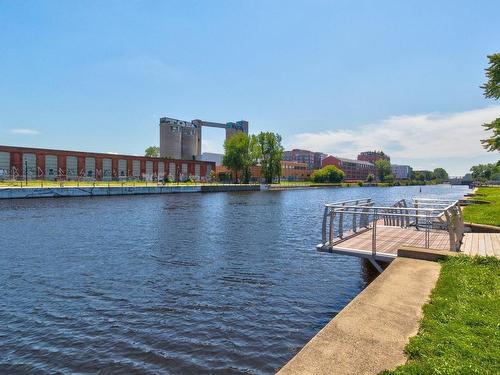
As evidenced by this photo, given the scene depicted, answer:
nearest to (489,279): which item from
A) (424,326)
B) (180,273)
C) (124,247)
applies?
(424,326)

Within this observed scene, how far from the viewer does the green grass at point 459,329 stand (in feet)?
13.2

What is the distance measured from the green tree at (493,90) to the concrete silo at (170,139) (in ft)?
413

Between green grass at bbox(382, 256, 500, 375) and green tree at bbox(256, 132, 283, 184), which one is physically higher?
green tree at bbox(256, 132, 283, 184)

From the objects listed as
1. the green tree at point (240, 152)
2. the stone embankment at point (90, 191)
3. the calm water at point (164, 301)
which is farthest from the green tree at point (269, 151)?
the calm water at point (164, 301)

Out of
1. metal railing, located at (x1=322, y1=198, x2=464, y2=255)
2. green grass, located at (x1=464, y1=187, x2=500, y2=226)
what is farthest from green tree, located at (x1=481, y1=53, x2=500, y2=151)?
metal railing, located at (x1=322, y1=198, x2=464, y2=255)

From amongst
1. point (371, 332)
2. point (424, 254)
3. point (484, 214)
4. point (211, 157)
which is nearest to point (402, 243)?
point (424, 254)

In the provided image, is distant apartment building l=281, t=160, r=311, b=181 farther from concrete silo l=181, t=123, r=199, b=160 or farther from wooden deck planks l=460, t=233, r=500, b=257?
wooden deck planks l=460, t=233, r=500, b=257

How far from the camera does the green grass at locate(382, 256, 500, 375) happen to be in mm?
4027

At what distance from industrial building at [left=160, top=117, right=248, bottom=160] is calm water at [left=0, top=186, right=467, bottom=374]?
122408 millimetres

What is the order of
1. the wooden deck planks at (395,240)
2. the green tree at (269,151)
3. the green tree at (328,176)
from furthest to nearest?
the green tree at (328,176) → the green tree at (269,151) → the wooden deck planks at (395,240)

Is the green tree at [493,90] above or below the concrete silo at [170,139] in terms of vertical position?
below

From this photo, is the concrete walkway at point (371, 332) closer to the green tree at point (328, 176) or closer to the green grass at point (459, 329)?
the green grass at point (459, 329)

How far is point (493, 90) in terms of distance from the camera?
846 inches

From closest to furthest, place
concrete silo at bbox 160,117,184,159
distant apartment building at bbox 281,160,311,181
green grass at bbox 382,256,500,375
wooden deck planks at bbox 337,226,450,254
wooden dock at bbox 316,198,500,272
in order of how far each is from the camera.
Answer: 1. green grass at bbox 382,256,500,375
2. wooden dock at bbox 316,198,500,272
3. wooden deck planks at bbox 337,226,450,254
4. concrete silo at bbox 160,117,184,159
5. distant apartment building at bbox 281,160,311,181
